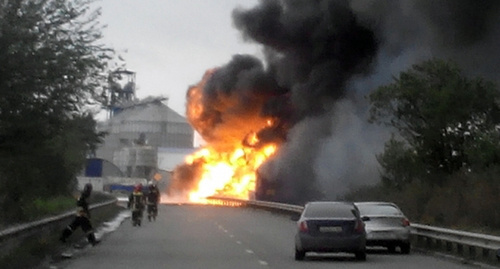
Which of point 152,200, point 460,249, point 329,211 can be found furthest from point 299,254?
point 152,200

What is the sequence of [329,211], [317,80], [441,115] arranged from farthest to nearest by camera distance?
1. [317,80]
2. [441,115]
3. [329,211]

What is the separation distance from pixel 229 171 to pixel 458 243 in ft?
197

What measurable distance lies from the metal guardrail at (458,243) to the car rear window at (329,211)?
2.92m

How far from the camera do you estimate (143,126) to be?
394ft

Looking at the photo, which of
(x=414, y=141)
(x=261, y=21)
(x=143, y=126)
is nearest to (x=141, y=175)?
(x=143, y=126)

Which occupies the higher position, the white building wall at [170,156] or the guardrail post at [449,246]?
the white building wall at [170,156]

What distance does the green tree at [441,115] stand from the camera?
42.6m

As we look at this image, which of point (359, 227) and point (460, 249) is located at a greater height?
point (359, 227)

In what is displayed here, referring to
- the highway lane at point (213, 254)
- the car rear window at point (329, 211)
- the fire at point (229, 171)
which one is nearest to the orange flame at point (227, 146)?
the fire at point (229, 171)

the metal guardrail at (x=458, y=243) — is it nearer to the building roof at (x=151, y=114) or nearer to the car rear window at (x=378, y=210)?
the car rear window at (x=378, y=210)

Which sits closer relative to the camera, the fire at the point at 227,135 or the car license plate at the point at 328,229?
the car license plate at the point at 328,229

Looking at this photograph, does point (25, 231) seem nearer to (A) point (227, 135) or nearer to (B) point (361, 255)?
(B) point (361, 255)

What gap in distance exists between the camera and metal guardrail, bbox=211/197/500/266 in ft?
80.7

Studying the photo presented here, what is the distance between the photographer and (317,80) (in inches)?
2808
